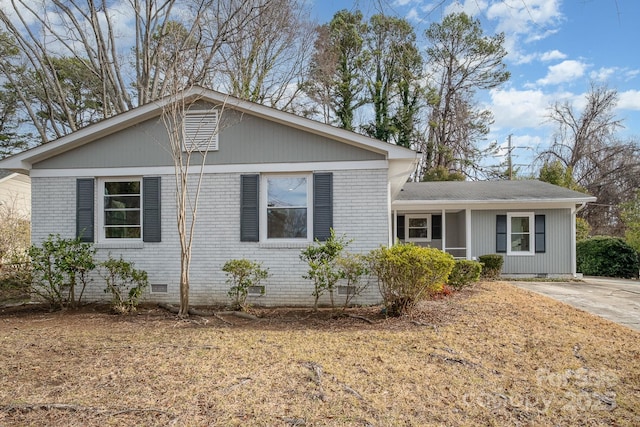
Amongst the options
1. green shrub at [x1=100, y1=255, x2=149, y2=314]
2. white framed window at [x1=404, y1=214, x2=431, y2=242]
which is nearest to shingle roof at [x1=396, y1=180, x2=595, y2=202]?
white framed window at [x1=404, y1=214, x2=431, y2=242]

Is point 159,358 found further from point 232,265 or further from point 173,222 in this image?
point 173,222

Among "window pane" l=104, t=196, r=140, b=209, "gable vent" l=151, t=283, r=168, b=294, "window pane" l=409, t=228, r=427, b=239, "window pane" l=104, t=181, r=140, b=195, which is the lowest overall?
"gable vent" l=151, t=283, r=168, b=294

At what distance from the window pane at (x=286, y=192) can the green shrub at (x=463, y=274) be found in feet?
13.3

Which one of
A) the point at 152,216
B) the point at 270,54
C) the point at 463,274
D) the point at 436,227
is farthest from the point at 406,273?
the point at 270,54

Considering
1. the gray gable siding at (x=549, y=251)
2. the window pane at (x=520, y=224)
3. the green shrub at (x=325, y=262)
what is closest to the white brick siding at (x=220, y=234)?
the green shrub at (x=325, y=262)

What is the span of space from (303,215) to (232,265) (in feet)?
5.75

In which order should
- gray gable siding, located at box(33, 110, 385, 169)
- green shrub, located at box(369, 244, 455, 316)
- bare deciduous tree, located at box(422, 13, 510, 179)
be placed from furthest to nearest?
bare deciduous tree, located at box(422, 13, 510, 179)
gray gable siding, located at box(33, 110, 385, 169)
green shrub, located at box(369, 244, 455, 316)

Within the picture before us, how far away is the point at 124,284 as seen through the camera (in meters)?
7.82

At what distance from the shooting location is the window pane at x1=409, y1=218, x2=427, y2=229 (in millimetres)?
15312

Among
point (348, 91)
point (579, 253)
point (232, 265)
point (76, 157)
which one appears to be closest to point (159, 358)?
point (232, 265)

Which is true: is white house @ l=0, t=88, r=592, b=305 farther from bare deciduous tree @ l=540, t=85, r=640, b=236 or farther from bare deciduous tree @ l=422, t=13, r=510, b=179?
bare deciduous tree @ l=540, t=85, r=640, b=236

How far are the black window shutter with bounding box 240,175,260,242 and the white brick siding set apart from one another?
12 cm

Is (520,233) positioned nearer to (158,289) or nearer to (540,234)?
(540,234)

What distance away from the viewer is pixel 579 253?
1669 centimetres
